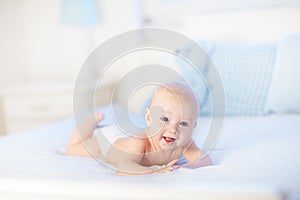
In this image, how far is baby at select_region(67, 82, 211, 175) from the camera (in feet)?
3.48

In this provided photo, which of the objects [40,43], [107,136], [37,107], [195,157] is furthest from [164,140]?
[40,43]

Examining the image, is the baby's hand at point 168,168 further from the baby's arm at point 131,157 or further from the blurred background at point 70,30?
the blurred background at point 70,30

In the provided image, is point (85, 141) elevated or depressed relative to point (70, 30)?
depressed

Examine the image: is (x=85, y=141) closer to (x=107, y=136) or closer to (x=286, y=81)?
(x=107, y=136)

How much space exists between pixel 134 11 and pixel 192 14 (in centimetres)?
40

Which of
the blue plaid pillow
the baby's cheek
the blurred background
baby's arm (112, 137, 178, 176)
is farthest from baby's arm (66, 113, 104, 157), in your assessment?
the blurred background

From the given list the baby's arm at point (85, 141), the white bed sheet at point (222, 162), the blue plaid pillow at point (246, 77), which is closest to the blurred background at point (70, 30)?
the blue plaid pillow at point (246, 77)

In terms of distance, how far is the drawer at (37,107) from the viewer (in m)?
2.58

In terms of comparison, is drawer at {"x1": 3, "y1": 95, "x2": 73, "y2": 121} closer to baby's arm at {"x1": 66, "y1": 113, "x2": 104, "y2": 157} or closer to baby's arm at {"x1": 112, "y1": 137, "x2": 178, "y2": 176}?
baby's arm at {"x1": 66, "y1": 113, "x2": 104, "y2": 157}

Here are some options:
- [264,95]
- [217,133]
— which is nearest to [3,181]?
[217,133]

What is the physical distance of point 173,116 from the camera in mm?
1054

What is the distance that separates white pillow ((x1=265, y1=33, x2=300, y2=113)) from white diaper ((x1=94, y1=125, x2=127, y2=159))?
85 cm

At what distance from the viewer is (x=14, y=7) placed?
2994 mm

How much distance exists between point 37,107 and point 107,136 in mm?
1385
